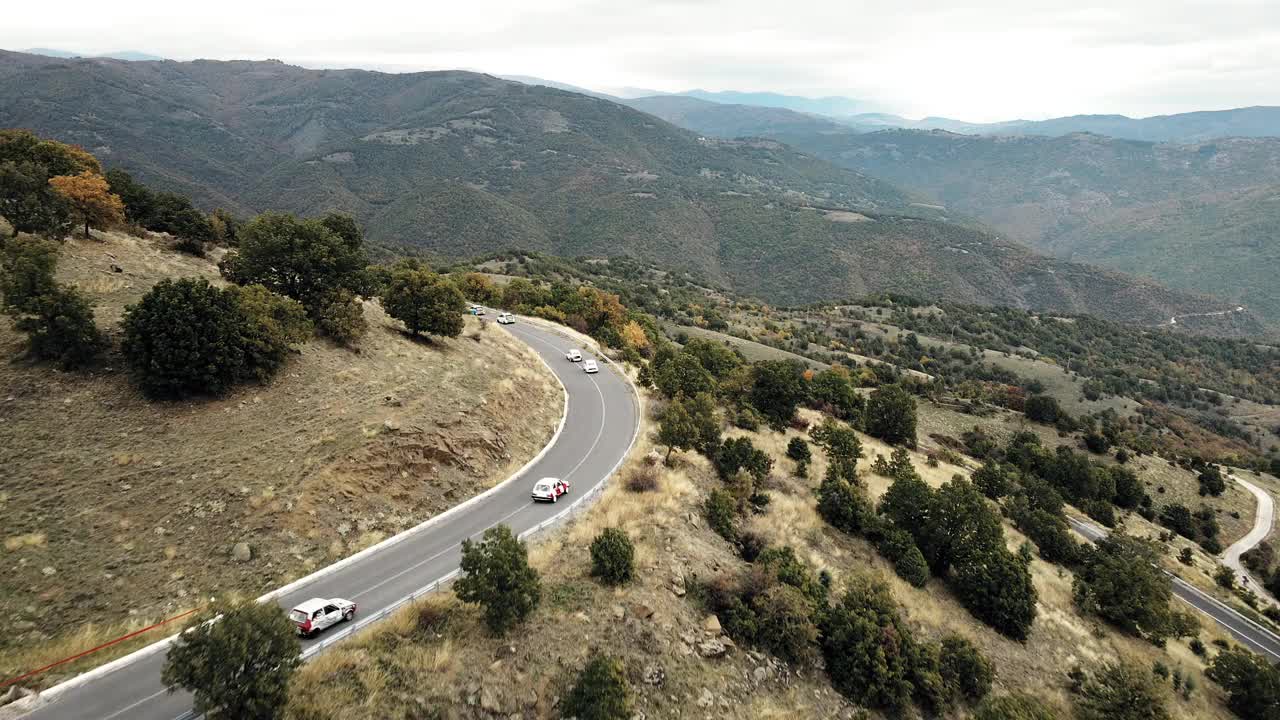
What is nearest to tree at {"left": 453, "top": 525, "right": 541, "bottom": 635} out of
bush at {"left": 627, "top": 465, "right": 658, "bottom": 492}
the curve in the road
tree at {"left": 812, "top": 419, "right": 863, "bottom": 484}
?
bush at {"left": 627, "top": 465, "right": 658, "bottom": 492}

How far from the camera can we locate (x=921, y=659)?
23625mm

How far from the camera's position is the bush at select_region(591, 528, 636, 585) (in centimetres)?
2166

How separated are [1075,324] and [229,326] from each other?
19452 centimetres

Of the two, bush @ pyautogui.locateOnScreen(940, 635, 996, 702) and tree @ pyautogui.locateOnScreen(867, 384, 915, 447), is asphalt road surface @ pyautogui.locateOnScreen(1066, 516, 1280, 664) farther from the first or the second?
bush @ pyautogui.locateOnScreen(940, 635, 996, 702)

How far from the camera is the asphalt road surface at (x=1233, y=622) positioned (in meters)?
38.1

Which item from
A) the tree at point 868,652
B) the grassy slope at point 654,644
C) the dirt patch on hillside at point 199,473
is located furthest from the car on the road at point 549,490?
the tree at point 868,652

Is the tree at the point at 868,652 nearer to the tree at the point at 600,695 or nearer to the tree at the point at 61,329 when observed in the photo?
the tree at the point at 600,695

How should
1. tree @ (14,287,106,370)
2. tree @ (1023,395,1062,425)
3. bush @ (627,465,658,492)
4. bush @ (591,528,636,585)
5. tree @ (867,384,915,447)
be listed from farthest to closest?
tree @ (1023,395,1062,425) < tree @ (867,384,915,447) < bush @ (627,465,658,492) < tree @ (14,287,106,370) < bush @ (591,528,636,585)

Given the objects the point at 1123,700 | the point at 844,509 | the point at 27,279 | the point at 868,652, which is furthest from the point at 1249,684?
the point at 27,279

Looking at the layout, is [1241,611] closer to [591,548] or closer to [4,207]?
[591,548]

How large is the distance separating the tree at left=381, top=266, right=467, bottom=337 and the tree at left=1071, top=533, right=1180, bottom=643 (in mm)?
43009

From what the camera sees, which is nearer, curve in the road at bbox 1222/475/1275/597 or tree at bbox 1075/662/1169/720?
tree at bbox 1075/662/1169/720

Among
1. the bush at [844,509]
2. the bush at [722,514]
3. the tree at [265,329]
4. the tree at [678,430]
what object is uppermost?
the tree at [265,329]

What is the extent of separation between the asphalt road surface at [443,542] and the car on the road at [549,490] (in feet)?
1.28
